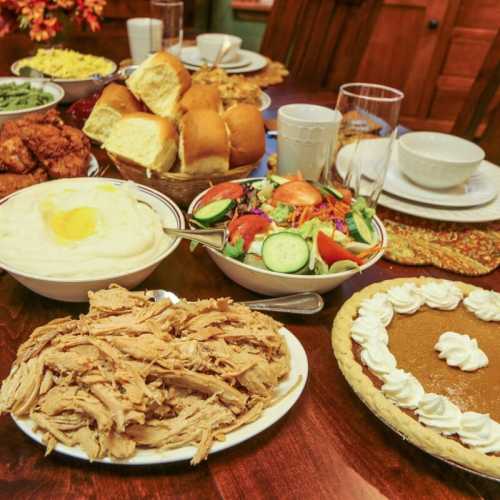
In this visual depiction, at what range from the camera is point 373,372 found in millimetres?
1099

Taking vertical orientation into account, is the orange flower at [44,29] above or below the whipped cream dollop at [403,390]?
above

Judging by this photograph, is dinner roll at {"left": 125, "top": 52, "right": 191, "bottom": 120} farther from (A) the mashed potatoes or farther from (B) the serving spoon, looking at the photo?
(B) the serving spoon

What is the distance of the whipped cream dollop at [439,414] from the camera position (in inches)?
39.0

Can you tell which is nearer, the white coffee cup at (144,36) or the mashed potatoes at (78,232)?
the mashed potatoes at (78,232)

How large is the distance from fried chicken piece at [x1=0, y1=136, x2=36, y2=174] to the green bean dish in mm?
550

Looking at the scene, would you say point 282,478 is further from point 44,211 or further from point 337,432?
point 44,211

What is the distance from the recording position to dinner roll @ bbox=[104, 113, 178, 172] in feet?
5.83

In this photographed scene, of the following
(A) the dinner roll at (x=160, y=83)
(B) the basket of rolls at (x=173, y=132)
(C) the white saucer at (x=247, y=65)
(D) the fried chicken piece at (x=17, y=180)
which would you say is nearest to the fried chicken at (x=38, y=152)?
(D) the fried chicken piece at (x=17, y=180)

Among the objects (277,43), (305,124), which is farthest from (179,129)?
(277,43)

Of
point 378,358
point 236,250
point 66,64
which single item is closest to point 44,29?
point 66,64

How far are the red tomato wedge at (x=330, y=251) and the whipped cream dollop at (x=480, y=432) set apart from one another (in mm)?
570

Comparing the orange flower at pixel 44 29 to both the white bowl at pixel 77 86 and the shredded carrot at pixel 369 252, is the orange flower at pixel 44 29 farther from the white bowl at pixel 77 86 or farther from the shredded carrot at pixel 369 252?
the shredded carrot at pixel 369 252

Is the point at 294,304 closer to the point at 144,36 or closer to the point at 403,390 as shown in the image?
the point at 403,390

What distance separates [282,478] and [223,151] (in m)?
1.19
